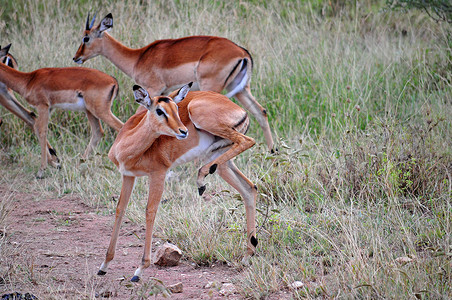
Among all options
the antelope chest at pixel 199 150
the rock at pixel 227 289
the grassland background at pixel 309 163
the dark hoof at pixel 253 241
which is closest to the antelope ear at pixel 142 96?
the antelope chest at pixel 199 150

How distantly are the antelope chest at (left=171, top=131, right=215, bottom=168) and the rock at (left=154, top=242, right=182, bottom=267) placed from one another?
1.87ft

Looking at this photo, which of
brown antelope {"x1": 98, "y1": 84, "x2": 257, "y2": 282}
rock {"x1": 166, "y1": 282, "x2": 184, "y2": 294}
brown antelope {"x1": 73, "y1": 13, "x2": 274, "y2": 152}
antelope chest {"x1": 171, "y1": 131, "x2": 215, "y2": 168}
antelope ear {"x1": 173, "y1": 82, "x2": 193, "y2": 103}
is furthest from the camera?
brown antelope {"x1": 73, "y1": 13, "x2": 274, "y2": 152}

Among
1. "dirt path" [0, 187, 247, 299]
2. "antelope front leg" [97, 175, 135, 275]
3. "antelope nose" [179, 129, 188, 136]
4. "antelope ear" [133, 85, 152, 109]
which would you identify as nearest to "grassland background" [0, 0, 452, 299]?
"dirt path" [0, 187, 247, 299]

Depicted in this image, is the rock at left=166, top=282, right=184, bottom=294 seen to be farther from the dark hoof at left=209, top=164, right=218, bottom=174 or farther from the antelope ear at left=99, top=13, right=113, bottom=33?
the antelope ear at left=99, top=13, right=113, bottom=33

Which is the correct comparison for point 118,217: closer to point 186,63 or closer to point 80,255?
point 80,255

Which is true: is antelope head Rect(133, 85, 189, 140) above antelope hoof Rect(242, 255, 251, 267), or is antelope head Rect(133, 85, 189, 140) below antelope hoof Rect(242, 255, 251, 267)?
above

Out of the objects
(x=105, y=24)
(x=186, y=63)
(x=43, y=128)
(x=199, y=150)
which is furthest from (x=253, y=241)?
(x=105, y=24)

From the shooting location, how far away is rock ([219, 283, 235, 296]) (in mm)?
3332

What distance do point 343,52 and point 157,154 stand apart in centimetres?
494

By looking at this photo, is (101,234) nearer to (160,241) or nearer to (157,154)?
(160,241)

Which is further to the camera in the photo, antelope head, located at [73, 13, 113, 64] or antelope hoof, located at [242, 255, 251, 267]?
antelope head, located at [73, 13, 113, 64]

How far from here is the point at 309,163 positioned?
5.27 meters

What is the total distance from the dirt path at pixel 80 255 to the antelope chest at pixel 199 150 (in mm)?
719

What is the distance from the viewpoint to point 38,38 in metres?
8.26
